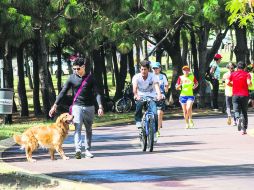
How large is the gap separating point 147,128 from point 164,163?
2.11 m

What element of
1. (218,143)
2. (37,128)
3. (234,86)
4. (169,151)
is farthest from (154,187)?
(234,86)

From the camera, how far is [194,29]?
129 feet

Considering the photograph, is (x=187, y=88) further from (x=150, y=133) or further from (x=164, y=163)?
(x=164, y=163)

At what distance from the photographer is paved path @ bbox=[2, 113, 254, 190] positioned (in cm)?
1076

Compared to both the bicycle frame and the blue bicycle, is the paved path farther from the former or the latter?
the bicycle frame

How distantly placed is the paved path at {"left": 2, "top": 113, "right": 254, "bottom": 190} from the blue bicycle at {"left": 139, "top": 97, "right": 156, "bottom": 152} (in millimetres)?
263

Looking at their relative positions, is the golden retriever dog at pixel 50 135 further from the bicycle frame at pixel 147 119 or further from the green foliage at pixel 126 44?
the green foliage at pixel 126 44

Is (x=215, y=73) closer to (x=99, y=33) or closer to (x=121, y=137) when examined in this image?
(x=99, y=33)

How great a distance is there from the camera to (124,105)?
33.6 m

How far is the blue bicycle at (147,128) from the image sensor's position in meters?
15.3

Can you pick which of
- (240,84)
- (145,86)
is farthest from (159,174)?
(240,84)

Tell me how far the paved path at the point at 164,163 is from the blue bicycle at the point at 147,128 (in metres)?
0.26

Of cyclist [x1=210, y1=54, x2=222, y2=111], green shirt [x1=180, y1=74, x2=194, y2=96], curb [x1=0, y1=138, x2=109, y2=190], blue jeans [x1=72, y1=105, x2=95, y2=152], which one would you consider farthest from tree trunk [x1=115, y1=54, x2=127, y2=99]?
curb [x1=0, y1=138, x2=109, y2=190]

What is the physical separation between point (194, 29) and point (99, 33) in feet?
33.8
